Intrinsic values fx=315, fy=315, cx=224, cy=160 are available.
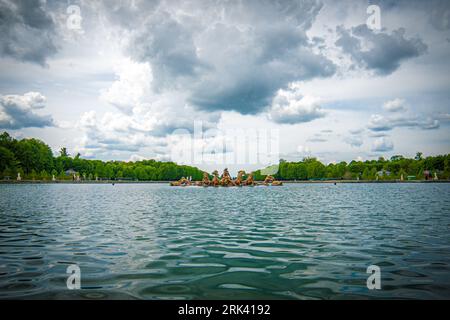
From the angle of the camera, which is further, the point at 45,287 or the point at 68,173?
the point at 68,173

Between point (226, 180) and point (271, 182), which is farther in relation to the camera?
point (271, 182)

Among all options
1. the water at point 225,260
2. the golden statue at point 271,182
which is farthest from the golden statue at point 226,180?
the water at point 225,260

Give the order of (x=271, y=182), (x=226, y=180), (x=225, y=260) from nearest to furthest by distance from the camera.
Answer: (x=225, y=260), (x=226, y=180), (x=271, y=182)

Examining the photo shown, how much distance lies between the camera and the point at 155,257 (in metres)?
10.4

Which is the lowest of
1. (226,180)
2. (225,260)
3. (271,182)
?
(271,182)

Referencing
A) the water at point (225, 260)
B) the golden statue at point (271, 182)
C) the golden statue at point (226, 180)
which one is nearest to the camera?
the water at point (225, 260)

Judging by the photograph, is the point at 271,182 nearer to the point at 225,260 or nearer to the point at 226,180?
the point at 226,180

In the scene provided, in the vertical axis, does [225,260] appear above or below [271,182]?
above

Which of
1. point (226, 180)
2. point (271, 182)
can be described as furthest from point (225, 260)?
point (271, 182)

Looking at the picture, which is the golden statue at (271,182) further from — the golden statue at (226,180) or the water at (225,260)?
the water at (225,260)

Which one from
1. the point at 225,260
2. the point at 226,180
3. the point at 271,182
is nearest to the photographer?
the point at 225,260
